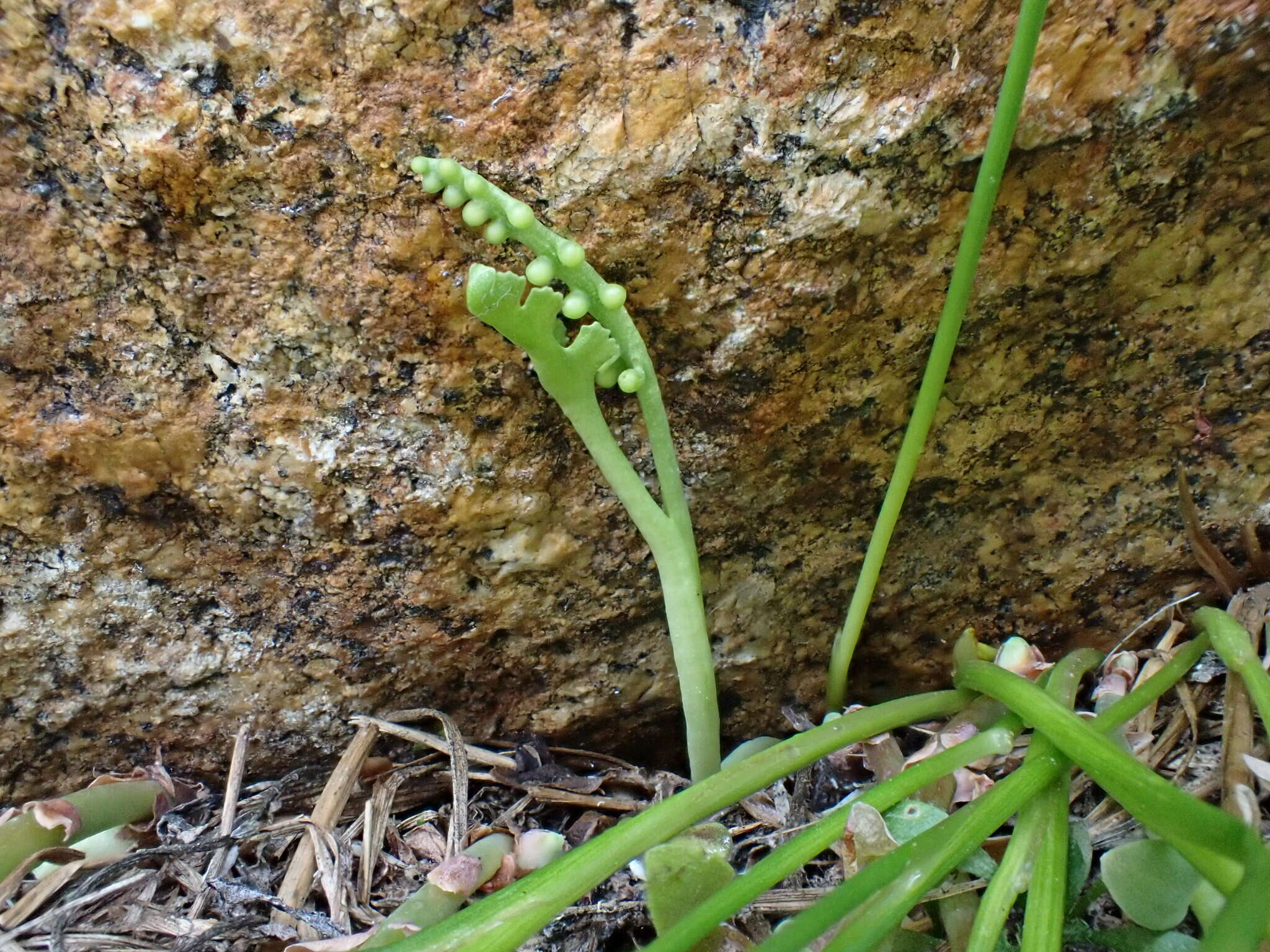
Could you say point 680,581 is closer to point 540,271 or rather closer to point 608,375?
point 608,375

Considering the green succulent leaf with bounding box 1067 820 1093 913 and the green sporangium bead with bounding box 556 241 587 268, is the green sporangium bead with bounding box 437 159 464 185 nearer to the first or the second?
the green sporangium bead with bounding box 556 241 587 268

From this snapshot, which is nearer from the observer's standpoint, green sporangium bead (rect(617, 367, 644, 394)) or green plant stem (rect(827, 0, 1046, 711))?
green plant stem (rect(827, 0, 1046, 711))

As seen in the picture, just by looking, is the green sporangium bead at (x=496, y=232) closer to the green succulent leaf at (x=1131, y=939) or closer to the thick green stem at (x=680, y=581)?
the thick green stem at (x=680, y=581)

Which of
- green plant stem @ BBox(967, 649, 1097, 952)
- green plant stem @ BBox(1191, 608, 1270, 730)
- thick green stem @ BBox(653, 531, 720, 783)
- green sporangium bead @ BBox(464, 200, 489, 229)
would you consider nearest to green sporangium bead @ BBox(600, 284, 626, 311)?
green sporangium bead @ BBox(464, 200, 489, 229)

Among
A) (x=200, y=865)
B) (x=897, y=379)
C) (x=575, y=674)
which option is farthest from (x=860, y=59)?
(x=200, y=865)

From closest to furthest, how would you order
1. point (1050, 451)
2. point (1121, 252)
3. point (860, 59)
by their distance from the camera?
1. point (860, 59)
2. point (1121, 252)
3. point (1050, 451)

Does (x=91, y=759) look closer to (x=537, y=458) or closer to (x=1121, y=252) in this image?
(x=537, y=458)
